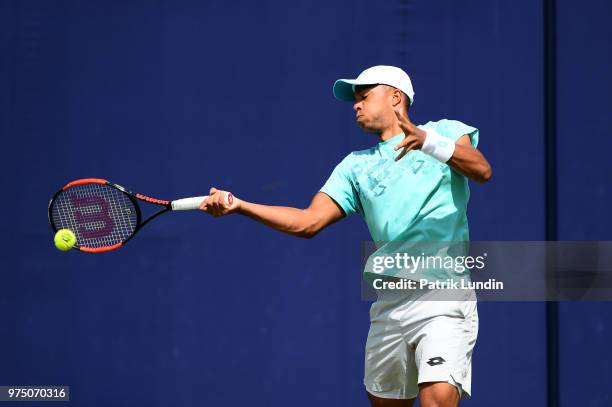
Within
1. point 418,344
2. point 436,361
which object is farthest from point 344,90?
point 436,361

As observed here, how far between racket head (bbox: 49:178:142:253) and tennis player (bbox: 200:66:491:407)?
69cm

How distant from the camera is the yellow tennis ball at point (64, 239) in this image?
4117 mm

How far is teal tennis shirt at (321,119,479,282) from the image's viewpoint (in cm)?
383

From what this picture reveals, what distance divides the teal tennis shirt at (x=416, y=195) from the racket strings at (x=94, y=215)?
1.02 m

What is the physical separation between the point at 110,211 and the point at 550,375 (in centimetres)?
216

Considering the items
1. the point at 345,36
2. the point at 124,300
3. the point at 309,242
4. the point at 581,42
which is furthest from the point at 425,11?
the point at 124,300

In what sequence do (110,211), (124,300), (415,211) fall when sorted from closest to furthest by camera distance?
(415,211) < (110,211) < (124,300)

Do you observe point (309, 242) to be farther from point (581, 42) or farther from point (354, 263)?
point (581, 42)

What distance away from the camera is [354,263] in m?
5.00

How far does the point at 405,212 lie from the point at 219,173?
4.45ft

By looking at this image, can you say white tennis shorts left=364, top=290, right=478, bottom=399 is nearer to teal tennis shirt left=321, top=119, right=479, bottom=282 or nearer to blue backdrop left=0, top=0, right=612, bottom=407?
teal tennis shirt left=321, top=119, right=479, bottom=282

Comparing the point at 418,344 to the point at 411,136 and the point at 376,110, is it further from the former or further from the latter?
the point at 376,110

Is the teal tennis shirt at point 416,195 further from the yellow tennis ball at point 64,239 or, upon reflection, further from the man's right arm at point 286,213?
the yellow tennis ball at point 64,239

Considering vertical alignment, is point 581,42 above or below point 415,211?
above
